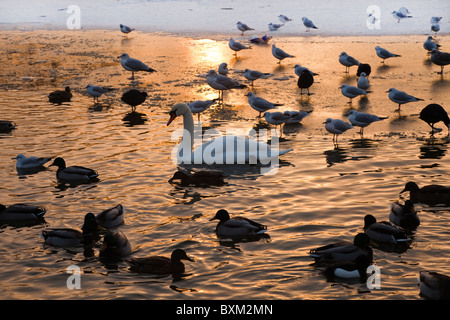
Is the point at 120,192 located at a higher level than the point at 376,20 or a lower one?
lower

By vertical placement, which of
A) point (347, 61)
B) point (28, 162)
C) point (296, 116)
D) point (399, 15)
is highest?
point (399, 15)

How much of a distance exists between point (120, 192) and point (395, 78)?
13366mm

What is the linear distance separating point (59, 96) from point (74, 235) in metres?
11.0

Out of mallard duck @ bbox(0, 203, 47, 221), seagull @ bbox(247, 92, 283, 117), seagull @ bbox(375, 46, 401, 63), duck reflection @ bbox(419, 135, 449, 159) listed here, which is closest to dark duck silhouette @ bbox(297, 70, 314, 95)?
seagull @ bbox(247, 92, 283, 117)

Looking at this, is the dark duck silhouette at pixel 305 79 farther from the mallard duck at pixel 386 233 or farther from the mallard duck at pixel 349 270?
the mallard duck at pixel 349 270

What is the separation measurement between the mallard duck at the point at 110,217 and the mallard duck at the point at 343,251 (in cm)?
368

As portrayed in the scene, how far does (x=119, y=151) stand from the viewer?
52.9ft

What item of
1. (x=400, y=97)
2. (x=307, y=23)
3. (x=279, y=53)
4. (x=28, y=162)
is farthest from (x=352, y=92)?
(x=307, y=23)

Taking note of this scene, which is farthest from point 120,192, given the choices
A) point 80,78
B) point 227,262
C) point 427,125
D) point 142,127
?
point 80,78

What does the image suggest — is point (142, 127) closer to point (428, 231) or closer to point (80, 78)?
point (80, 78)

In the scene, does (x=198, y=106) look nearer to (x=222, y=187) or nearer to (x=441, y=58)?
(x=222, y=187)

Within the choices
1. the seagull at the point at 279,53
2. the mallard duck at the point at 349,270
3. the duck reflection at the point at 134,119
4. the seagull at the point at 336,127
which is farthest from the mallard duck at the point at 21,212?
the seagull at the point at 279,53

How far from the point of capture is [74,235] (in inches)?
425

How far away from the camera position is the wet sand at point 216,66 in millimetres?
20375
